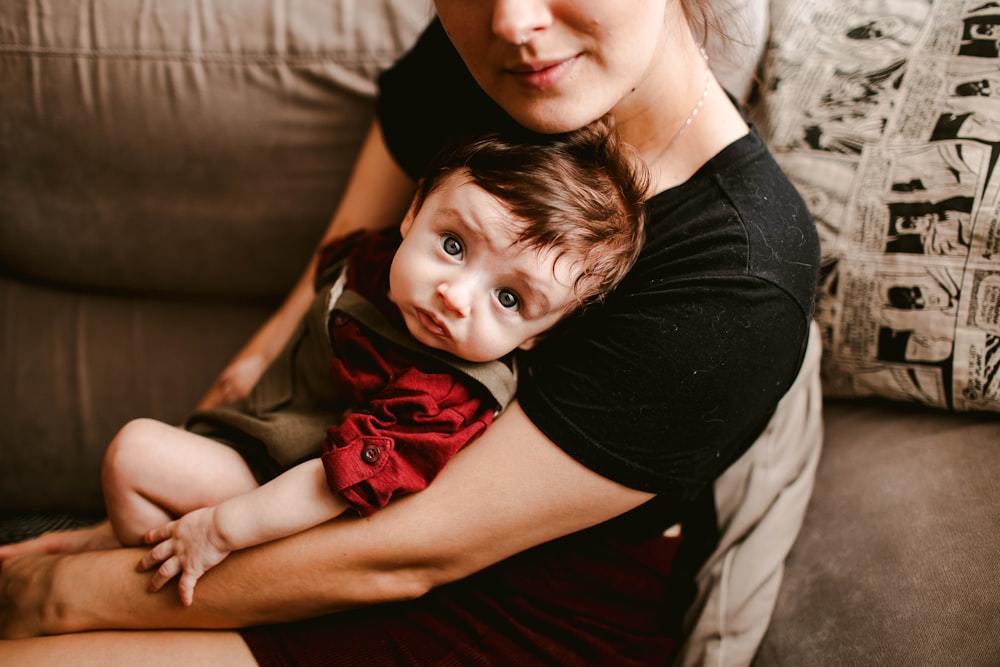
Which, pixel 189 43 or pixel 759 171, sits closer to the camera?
pixel 759 171

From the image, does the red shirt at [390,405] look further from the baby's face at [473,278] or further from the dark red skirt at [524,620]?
the dark red skirt at [524,620]

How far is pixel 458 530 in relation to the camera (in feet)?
2.71

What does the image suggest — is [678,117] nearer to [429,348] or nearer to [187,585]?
[429,348]

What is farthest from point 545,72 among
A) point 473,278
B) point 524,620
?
point 524,620

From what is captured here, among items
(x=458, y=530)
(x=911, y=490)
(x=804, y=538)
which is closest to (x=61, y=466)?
(x=458, y=530)

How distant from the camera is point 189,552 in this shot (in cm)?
86

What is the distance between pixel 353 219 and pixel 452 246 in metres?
0.41

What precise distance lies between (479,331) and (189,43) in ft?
2.94

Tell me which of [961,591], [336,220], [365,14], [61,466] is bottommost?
[61,466]

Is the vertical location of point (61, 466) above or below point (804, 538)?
below

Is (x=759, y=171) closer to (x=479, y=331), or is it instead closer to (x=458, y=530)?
(x=479, y=331)

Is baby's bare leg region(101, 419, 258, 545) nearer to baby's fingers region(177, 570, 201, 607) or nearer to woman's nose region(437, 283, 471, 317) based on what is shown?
baby's fingers region(177, 570, 201, 607)

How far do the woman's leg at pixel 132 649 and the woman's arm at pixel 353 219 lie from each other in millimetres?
392

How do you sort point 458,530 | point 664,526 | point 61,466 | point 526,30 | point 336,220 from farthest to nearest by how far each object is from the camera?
point 61,466
point 336,220
point 664,526
point 458,530
point 526,30
